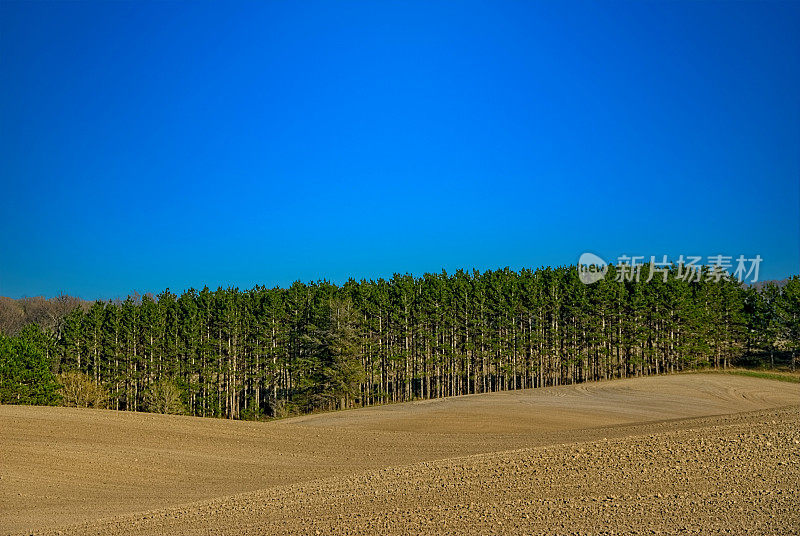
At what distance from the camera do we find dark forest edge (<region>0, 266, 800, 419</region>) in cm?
6066

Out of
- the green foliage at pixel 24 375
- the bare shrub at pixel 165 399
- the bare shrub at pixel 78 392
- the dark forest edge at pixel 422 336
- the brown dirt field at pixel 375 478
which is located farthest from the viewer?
the dark forest edge at pixel 422 336

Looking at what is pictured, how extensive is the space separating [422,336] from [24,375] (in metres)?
34.8

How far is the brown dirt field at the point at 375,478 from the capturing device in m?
11.8

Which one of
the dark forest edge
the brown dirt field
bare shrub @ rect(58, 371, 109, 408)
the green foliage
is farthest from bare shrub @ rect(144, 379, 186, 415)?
the brown dirt field

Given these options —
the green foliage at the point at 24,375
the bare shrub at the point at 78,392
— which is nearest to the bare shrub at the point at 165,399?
the bare shrub at the point at 78,392

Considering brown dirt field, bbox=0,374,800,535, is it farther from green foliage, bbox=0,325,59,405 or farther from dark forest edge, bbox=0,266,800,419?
dark forest edge, bbox=0,266,800,419

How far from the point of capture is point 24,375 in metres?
43.3

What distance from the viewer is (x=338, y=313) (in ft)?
178

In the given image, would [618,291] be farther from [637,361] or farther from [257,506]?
[257,506]

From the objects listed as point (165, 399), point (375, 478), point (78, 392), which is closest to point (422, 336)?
point (165, 399)

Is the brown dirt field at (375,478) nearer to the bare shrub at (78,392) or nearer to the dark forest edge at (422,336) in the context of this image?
the bare shrub at (78,392)

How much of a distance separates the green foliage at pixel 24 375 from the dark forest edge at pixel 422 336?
39.7ft

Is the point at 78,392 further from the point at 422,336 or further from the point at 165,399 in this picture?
the point at 422,336

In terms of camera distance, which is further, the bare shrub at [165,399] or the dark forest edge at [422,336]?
the dark forest edge at [422,336]
